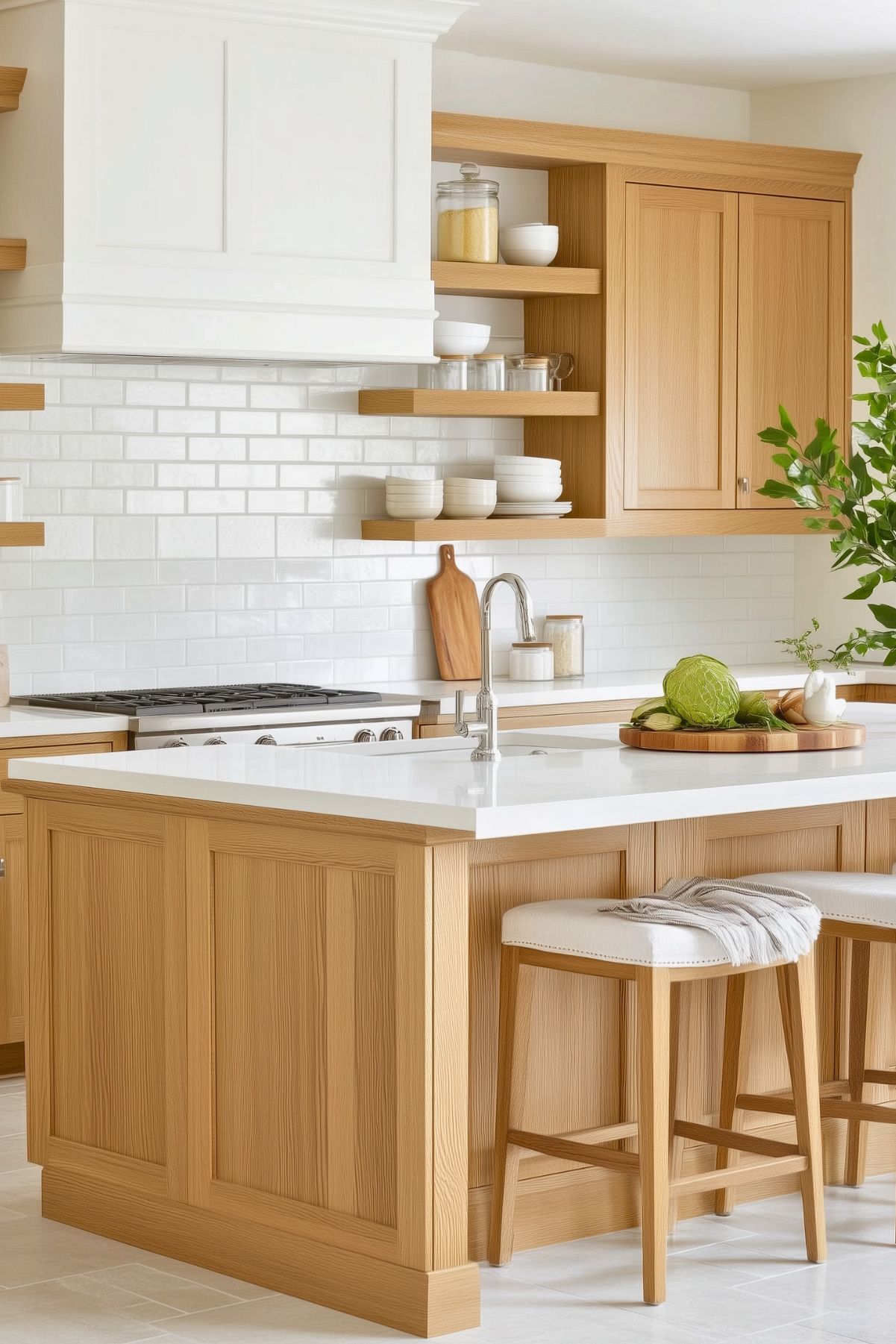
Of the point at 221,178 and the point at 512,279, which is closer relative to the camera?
the point at 221,178

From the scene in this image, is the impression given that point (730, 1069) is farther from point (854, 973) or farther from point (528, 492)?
point (528, 492)

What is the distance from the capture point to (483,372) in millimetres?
6457

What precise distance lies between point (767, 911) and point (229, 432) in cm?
309

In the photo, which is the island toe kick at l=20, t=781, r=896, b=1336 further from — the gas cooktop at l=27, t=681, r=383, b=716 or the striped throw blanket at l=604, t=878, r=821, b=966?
the gas cooktop at l=27, t=681, r=383, b=716

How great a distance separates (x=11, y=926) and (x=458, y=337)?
2.33 m

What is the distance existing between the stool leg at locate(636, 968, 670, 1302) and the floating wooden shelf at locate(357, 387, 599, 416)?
3127mm

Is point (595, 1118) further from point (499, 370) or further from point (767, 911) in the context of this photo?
point (499, 370)

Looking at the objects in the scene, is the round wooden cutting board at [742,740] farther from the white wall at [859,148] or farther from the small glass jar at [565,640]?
the white wall at [859,148]

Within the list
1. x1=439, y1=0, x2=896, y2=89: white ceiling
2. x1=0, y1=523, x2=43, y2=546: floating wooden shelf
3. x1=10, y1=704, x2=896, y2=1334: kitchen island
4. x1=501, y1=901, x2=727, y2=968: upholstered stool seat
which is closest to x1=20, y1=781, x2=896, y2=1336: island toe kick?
x1=10, y1=704, x2=896, y2=1334: kitchen island

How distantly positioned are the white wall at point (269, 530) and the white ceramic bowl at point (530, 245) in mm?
235

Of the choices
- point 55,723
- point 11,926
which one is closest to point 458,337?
point 55,723

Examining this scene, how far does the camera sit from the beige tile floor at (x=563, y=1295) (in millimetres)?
3428

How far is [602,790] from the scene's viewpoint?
3.55m

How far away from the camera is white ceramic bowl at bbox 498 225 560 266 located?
652 cm
